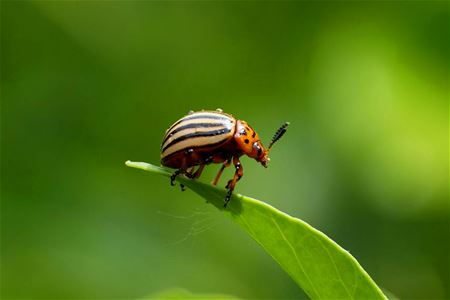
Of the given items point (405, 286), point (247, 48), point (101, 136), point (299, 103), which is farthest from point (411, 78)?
point (101, 136)

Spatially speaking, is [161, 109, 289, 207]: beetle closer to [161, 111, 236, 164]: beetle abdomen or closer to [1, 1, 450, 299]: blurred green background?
[161, 111, 236, 164]: beetle abdomen

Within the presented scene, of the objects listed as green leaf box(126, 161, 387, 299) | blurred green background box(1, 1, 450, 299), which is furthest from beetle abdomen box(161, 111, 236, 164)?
blurred green background box(1, 1, 450, 299)

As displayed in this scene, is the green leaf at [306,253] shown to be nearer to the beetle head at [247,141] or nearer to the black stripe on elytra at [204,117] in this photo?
the black stripe on elytra at [204,117]

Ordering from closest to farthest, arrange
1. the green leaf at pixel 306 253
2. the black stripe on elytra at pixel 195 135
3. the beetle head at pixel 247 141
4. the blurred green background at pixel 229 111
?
the green leaf at pixel 306 253 < the black stripe on elytra at pixel 195 135 < the beetle head at pixel 247 141 < the blurred green background at pixel 229 111

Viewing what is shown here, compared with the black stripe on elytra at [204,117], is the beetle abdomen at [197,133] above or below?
below

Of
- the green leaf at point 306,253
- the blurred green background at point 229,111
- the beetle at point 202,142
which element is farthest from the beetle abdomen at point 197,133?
the blurred green background at point 229,111

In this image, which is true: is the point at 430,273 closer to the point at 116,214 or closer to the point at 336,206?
the point at 336,206

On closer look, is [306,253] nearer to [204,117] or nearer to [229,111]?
[204,117]
